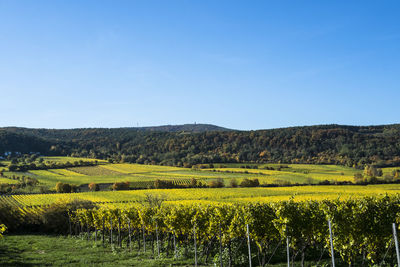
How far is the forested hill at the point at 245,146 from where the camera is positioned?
120 metres

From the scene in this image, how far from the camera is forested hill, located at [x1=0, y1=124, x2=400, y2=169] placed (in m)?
120

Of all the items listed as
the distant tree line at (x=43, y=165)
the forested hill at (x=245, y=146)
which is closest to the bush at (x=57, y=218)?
the distant tree line at (x=43, y=165)

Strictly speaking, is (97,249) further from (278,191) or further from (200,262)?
(278,191)

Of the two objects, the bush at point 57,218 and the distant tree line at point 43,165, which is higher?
the distant tree line at point 43,165

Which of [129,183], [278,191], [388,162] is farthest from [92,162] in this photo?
[388,162]

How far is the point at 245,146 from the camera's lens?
144 meters

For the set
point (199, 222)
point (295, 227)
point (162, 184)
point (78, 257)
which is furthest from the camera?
point (162, 184)

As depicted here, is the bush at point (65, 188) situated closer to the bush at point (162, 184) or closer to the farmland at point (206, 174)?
the farmland at point (206, 174)

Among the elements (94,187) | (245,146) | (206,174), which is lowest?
(94,187)

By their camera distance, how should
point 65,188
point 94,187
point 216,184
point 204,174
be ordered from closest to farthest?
point 65,188 < point 216,184 < point 94,187 < point 204,174

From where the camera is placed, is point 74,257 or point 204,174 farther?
point 204,174

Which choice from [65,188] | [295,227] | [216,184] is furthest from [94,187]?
[295,227]

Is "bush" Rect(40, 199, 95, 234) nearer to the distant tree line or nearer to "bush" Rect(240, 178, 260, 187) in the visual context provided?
"bush" Rect(240, 178, 260, 187)

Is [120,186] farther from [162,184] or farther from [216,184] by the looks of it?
[216,184]
